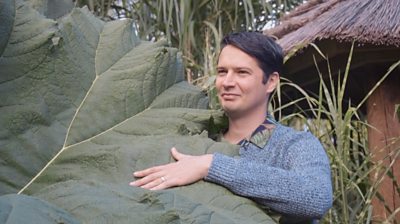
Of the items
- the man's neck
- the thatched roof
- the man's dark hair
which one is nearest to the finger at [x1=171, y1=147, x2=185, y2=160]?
the man's neck

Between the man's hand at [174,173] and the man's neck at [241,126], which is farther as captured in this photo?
the man's neck at [241,126]

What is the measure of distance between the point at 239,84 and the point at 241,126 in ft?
0.33

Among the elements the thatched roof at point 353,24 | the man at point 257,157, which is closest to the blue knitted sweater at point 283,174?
the man at point 257,157

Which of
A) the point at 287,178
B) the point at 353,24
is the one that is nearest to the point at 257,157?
the point at 287,178

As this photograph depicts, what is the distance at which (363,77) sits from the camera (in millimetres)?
3738

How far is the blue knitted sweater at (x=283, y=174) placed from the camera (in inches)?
43.3

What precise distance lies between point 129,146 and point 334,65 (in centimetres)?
275

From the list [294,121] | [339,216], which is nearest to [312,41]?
[294,121]

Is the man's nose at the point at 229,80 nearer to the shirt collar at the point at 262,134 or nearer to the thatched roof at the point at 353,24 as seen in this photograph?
the shirt collar at the point at 262,134

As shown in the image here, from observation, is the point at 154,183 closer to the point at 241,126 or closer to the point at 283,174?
the point at 283,174

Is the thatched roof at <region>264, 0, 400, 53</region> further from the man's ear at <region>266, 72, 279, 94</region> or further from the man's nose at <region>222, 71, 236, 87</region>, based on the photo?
the man's nose at <region>222, 71, 236, 87</region>

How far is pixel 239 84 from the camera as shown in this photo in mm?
1537

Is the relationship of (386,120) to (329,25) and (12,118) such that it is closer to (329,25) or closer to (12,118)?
(329,25)

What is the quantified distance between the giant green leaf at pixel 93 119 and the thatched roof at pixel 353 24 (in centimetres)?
204
